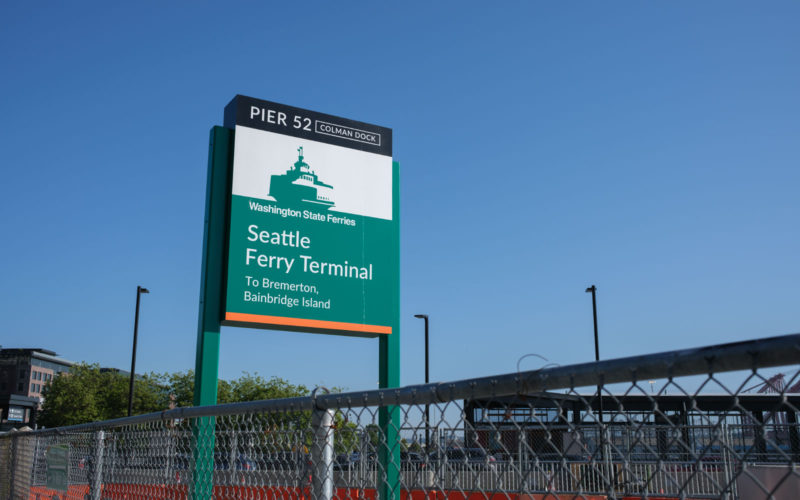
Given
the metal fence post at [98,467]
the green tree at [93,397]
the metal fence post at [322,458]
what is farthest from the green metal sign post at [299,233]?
the green tree at [93,397]

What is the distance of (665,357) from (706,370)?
10cm

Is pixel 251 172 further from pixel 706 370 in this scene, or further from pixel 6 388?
pixel 6 388

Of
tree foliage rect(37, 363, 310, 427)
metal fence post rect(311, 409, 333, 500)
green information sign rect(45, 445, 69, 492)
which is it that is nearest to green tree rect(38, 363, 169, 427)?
tree foliage rect(37, 363, 310, 427)

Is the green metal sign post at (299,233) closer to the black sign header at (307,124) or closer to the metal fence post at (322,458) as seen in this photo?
the black sign header at (307,124)

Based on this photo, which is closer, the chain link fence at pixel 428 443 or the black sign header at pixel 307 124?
the chain link fence at pixel 428 443

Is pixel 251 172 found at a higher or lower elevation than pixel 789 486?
higher

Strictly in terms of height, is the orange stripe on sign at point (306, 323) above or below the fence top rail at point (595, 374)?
above

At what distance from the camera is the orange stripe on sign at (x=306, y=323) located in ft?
26.3

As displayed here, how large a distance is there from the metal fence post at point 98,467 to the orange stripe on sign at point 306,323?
2.75 meters

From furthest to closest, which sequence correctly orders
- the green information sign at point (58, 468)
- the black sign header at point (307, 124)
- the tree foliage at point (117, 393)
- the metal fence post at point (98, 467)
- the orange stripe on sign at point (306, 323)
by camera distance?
the tree foliage at point (117, 393) → the black sign header at point (307, 124) → the orange stripe on sign at point (306, 323) → the green information sign at point (58, 468) → the metal fence post at point (98, 467)

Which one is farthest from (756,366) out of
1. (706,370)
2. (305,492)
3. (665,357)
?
(305,492)

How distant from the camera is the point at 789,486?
10000mm

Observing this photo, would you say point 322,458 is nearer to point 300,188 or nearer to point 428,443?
point 428,443

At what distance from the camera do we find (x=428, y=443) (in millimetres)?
2592
